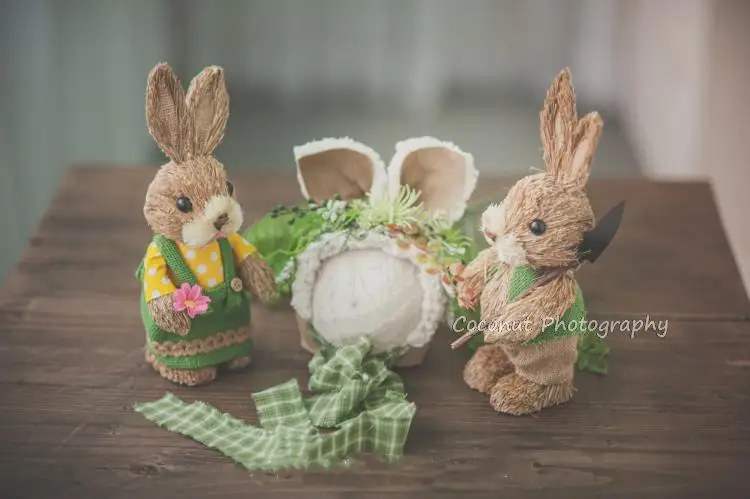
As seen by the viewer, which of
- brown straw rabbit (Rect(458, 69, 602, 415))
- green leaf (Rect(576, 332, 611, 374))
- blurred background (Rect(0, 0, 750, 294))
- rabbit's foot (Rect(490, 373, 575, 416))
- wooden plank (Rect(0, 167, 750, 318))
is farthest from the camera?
blurred background (Rect(0, 0, 750, 294))

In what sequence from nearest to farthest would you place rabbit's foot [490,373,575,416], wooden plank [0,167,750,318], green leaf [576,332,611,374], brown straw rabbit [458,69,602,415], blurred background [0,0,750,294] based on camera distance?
brown straw rabbit [458,69,602,415], rabbit's foot [490,373,575,416], green leaf [576,332,611,374], wooden plank [0,167,750,318], blurred background [0,0,750,294]

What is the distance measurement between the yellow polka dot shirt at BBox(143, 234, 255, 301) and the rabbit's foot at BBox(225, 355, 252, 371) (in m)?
0.14

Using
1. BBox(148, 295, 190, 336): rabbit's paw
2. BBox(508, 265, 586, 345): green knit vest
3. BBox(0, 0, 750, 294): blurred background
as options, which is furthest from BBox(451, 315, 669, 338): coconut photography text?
BBox(0, 0, 750, 294): blurred background

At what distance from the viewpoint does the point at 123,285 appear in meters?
1.55

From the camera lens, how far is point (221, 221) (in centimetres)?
123

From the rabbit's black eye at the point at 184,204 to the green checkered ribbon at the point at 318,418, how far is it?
10.0 inches

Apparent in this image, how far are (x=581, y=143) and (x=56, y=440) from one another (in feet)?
2.38

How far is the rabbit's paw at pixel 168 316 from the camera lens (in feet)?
4.07

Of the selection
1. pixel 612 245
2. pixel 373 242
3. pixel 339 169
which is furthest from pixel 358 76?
pixel 373 242

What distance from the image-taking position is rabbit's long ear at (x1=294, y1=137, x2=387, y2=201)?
1.38m

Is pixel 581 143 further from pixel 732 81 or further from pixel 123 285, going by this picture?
pixel 732 81

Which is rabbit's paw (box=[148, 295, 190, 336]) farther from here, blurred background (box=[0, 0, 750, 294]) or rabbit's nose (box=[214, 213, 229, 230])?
blurred background (box=[0, 0, 750, 294])

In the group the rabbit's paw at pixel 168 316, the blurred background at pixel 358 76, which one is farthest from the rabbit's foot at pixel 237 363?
the blurred background at pixel 358 76

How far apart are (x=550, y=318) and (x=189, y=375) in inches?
18.8
